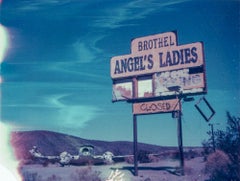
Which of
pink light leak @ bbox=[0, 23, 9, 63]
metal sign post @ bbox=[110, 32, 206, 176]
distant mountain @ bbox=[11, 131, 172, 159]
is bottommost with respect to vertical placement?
distant mountain @ bbox=[11, 131, 172, 159]

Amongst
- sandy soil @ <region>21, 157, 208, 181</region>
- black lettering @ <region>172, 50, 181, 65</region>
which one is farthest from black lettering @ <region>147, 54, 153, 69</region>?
sandy soil @ <region>21, 157, 208, 181</region>

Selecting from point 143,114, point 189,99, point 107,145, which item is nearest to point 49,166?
point 107,145

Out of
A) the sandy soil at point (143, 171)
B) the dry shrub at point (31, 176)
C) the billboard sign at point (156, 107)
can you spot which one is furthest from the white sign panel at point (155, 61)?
the dry shrub at point (31, 176)

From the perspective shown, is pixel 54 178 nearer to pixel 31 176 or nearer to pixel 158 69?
pixel 31 176

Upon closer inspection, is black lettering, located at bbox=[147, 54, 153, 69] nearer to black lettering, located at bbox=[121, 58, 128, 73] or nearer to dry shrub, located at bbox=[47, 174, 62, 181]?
black lettering, located at bbox=[121, 58, 128, 73]

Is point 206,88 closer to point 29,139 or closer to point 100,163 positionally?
point 100,163

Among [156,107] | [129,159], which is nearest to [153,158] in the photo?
Result: [129,159]
